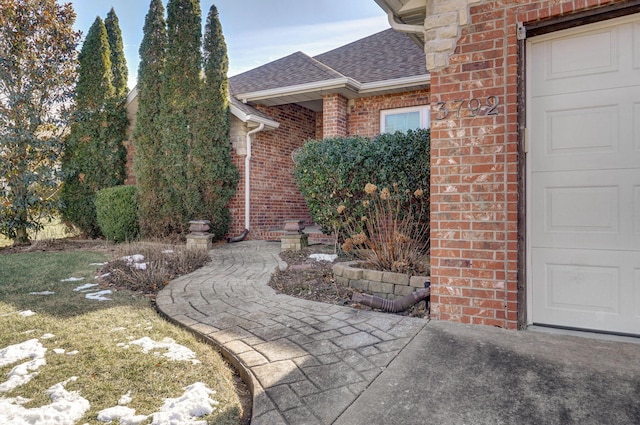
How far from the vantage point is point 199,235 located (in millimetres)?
7625

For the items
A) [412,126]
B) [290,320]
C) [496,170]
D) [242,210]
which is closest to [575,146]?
[496,170]

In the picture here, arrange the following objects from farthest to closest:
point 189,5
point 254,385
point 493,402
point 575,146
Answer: point 189,5 → point 575,146 → point 254,385 → point 493,402

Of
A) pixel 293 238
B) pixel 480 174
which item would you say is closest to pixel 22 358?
pixel 480 174

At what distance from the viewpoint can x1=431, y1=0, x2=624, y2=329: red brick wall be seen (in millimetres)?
2887

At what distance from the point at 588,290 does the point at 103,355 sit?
11.2 ft

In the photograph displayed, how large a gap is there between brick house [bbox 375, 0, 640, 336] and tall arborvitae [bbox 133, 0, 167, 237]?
691 cm

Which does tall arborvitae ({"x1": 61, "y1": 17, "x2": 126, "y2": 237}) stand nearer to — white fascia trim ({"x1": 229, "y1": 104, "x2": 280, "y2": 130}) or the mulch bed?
white fascia trim ({"x1": 229, "y1": 104, "x2": 280, "y2": 130})

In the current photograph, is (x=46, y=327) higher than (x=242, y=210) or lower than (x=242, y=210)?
lower

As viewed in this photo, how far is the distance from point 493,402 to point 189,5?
896 centimetres

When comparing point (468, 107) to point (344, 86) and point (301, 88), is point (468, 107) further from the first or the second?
point (301, 88)

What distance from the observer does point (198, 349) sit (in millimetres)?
2672

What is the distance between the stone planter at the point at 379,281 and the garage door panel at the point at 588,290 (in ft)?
3.31

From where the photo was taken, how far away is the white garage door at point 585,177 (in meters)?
2.73

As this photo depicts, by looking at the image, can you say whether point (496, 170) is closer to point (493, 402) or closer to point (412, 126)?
point (493, 402)
